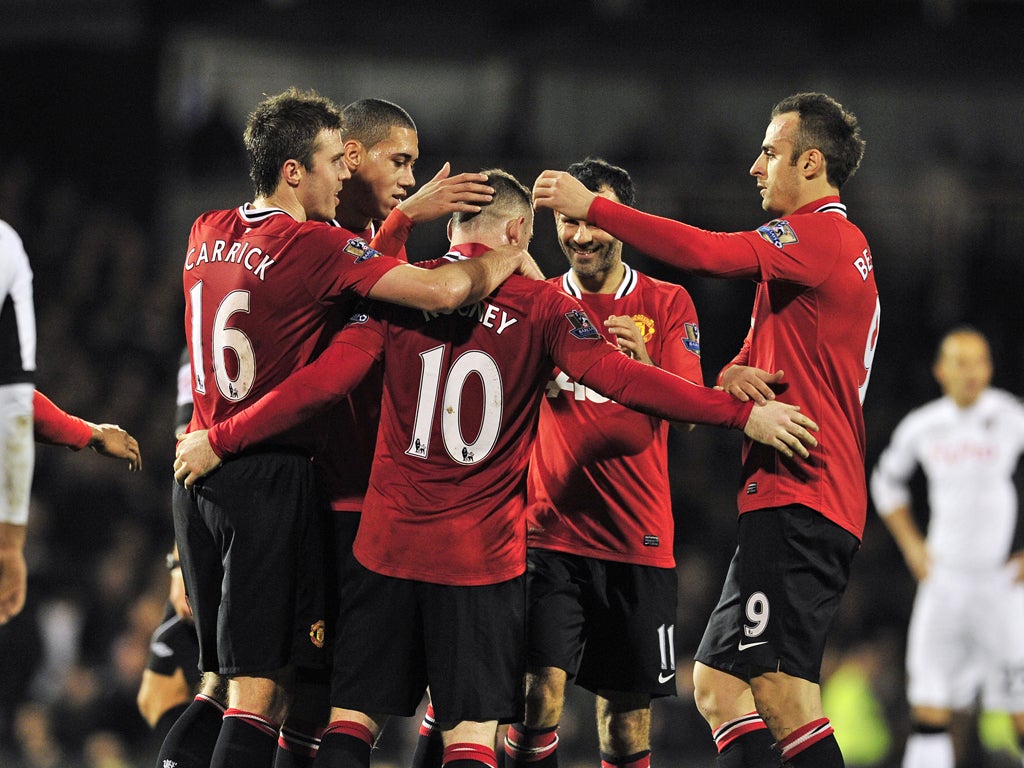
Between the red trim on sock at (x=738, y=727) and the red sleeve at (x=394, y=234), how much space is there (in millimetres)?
1945

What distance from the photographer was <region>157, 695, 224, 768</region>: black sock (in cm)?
423

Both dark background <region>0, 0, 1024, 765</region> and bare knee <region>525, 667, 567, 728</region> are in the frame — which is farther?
dark background <region>0, 0, 1024, 765</region>

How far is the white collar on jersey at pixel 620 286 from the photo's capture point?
4961mm

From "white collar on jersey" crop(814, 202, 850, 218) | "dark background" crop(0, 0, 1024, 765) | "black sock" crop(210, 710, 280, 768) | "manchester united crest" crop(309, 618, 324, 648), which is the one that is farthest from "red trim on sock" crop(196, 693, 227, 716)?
"dark background" crop(0, 0, 1024, 765)

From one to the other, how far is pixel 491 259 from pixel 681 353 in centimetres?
110

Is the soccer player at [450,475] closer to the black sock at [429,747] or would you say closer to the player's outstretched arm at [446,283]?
the player's outstretched arm at [446,283]

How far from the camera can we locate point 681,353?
485cm

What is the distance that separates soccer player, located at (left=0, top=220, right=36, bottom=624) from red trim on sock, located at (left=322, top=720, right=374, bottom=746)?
103 cm

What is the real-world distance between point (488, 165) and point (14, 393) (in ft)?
36.0

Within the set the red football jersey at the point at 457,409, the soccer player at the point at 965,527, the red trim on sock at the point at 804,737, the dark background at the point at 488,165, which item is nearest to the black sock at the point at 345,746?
the red football jersey at the point at 457,409

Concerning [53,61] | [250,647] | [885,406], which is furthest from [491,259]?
[53,61]

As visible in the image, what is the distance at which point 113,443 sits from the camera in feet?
14.7

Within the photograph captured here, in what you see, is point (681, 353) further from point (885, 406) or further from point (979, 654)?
point (885, 406)

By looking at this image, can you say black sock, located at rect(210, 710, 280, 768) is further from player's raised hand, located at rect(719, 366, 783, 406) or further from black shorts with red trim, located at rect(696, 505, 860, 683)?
player's raised hand, located at rect(719, 366, 783, 406)
